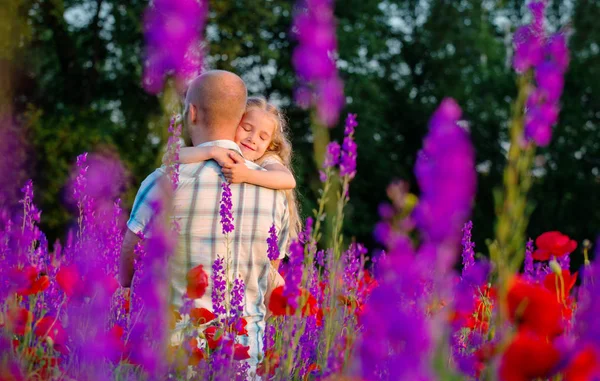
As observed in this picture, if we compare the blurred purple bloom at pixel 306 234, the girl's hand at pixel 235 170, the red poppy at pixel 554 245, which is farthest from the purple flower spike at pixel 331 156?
the red poppy at pixel 554 245

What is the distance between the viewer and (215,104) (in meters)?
2.83

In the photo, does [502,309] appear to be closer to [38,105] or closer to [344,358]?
[344,358]

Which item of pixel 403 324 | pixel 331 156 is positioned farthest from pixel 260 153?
pixel 403 324

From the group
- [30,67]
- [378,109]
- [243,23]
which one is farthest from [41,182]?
[378,109]

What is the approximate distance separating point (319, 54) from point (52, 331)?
1249mm

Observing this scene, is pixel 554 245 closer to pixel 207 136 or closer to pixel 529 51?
pixel 207 136

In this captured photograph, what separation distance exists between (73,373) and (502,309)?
1510 millimetres

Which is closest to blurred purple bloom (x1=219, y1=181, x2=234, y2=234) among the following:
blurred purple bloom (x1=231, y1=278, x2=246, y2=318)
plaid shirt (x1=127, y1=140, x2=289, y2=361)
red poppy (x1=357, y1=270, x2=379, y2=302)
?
blurred purple bloom (x1=231, y1=278, x2=246, y2=318)

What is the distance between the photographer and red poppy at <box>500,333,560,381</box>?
1166mm

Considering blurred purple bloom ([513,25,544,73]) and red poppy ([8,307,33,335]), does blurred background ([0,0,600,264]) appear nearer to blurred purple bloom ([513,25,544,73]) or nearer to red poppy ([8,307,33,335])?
red poppy ([8,307,33,335])

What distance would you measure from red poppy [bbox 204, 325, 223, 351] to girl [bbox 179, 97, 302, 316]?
1.37ft

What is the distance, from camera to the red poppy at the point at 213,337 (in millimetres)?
2271

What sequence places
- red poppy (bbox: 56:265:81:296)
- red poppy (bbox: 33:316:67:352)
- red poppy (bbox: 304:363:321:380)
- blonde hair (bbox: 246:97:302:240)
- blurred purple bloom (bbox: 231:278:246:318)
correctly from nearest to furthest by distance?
Result: red poppy (bbox: 33:316:67:352), red poppy (bbox: 56:265:81:296), blurred purple bloom (bbox: 231:278:246:318), red poppy (bbox: 304:363:321:380), blonde hair (bbox: 246:97:302:240)

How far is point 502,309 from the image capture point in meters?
1.20
